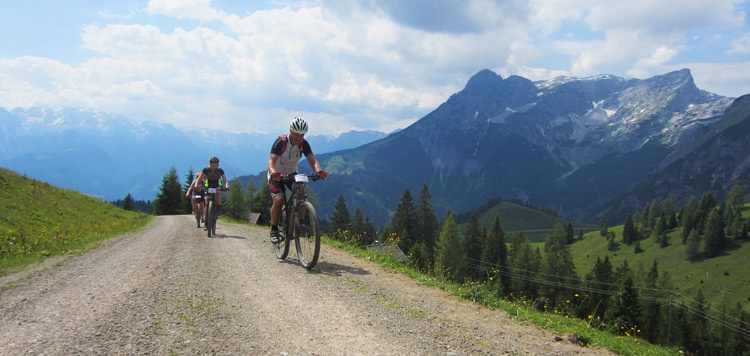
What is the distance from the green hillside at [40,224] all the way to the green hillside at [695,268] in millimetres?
140926

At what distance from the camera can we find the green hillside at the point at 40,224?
13016 mm

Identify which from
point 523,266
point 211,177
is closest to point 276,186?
point 211,177

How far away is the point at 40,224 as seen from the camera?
20344 millimetres

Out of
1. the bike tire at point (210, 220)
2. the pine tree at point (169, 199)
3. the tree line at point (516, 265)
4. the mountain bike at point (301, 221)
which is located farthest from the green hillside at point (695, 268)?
the mountain bike at point (301, 221)

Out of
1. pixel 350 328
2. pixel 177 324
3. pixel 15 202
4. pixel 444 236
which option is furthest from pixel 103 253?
pixel 444 236

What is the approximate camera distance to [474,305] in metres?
7.47

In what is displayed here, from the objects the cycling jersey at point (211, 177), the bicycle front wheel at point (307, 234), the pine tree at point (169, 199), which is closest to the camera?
the bicycle front wheel at point (307, 234)

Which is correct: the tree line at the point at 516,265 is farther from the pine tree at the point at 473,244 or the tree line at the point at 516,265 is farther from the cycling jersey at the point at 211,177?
the cycling jersey at the point at 211,177

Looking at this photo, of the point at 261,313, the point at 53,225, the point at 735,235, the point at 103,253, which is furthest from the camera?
the point at 735,235

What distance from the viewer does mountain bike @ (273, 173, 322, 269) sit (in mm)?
9805

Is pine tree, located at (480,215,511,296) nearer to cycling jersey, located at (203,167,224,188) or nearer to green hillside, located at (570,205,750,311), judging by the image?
green hillside, located at (570,205,750,311)

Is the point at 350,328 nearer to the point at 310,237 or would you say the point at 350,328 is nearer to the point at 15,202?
the point at 310,237

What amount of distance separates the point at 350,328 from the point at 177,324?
2.36 m

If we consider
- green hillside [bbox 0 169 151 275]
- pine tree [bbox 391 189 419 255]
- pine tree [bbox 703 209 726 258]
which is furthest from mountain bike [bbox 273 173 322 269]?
pine tree [bbox 703 209 726 258]
